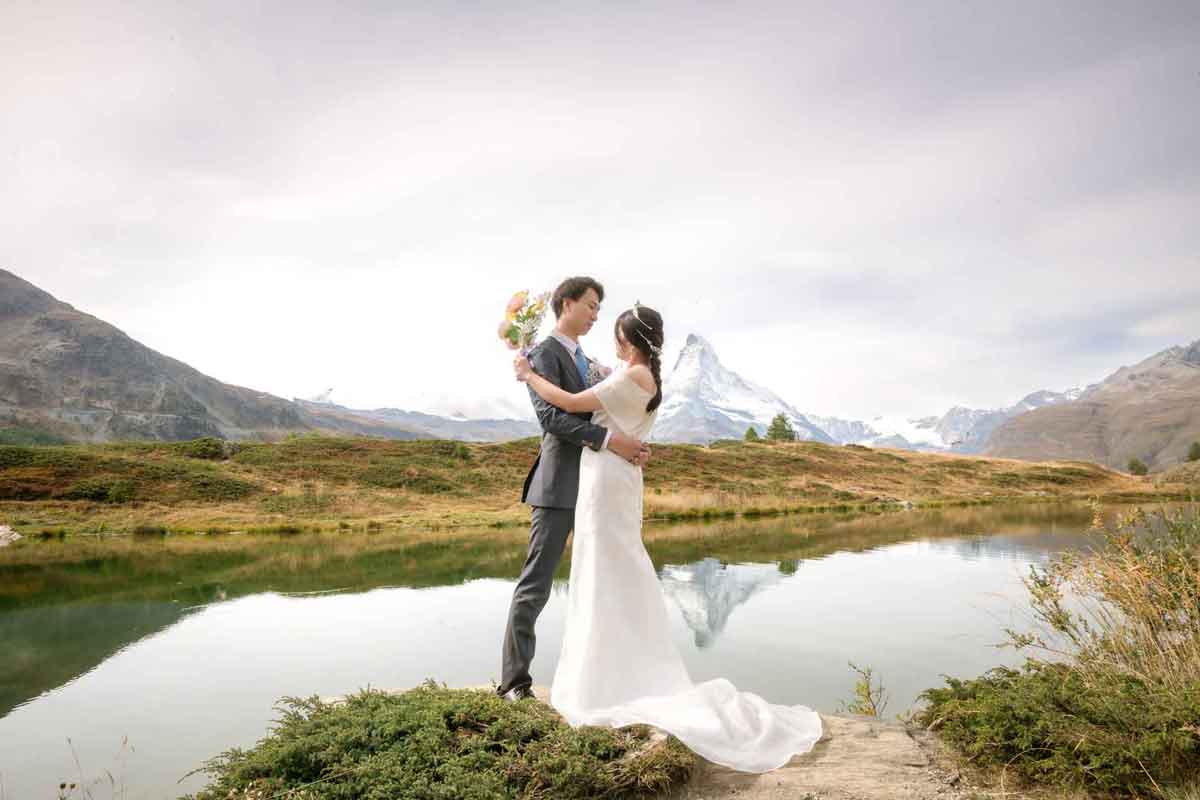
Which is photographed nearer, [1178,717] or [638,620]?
[1178,717]

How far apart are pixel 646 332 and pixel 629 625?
209 cm

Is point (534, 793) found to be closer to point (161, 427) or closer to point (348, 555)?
point (348, 555)

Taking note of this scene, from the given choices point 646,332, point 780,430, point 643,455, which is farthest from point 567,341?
point 780,430

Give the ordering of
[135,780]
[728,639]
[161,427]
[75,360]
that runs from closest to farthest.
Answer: [135,780] < [728,639] < [161,427] < [75,360]

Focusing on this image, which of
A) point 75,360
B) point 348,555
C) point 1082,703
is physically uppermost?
point 75,360

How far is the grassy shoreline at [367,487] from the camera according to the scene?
74.1 ft

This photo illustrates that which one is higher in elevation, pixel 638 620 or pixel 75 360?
pixel 75 360

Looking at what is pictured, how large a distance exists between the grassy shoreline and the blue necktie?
18060mm

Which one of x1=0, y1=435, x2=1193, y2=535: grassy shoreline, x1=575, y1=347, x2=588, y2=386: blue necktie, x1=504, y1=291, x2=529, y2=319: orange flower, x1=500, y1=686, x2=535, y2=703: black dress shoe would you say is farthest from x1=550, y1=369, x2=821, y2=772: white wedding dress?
x1=0, y1=435, x2=1193, y2=535: grassy shoreline

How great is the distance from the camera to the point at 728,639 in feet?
27.8

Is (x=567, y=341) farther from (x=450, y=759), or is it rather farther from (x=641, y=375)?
(x=450, y=759)

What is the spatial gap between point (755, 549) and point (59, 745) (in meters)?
14.2

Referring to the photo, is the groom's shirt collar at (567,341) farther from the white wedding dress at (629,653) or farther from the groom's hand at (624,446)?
the groom's hand at (624,446)

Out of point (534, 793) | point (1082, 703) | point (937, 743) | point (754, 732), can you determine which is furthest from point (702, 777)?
point (1082, 703)
